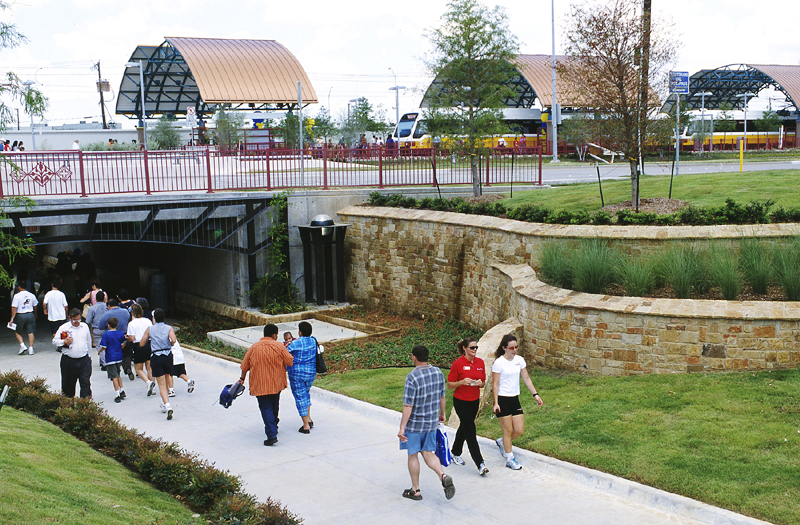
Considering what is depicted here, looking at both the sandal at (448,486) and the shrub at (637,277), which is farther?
the shrub at (637,277)

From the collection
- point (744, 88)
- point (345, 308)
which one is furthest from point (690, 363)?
point (744, 88)

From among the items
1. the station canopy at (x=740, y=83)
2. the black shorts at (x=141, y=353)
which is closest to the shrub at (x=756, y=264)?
the black shorts at (x=141, y=353)

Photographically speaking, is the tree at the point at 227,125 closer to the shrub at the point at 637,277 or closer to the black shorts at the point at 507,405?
the shrub at the point at 637,277

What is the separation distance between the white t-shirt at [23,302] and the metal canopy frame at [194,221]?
2199 mm

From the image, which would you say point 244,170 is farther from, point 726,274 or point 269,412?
point 726,274

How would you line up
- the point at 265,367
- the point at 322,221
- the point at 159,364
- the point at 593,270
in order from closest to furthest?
the point at 265,367 → the point at 159,364 → the point at 593,270 → the point at 322,221

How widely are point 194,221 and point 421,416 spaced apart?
1428cm

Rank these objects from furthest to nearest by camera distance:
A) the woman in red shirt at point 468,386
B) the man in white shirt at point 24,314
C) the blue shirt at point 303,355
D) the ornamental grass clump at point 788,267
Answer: the man in white shirt at point 24,314, the ornamental grass clump at point 788,267, the blue shirt at point 303,355, the woman in red shirt at point 468,386

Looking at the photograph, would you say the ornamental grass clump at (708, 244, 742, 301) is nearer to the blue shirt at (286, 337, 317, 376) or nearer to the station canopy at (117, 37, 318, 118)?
the blue shirt at (286, 337, 317, 376)

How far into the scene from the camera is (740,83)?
5812cm

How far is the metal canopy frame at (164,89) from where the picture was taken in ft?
148

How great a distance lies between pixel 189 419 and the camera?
421 inches

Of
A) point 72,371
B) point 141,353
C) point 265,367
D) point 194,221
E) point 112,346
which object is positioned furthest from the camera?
point 194,221

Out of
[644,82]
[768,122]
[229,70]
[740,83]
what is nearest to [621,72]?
[644,82]
